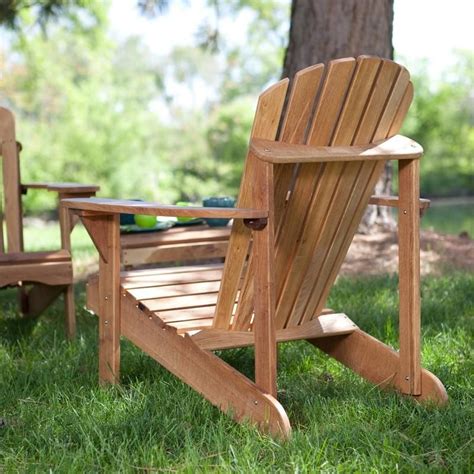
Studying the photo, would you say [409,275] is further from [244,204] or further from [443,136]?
[443,136]

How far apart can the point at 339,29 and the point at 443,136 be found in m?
13.5

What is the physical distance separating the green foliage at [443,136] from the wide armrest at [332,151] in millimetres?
15185

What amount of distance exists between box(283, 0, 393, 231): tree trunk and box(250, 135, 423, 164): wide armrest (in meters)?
2.78

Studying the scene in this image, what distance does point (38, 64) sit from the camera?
18.9 meters

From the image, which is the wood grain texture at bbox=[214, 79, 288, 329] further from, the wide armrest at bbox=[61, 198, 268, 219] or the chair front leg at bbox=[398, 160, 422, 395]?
the chair front leg at bbox=[398, 160, 422, 395]

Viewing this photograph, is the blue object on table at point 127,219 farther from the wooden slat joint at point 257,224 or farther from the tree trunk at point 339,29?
the wooden slat joint at point 257,224

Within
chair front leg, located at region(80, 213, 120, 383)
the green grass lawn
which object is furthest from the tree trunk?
chair front leg, located at region(80, 213, 120, 383)

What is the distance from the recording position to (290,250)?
2.36 meters

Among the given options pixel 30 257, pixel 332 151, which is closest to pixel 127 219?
pixel 30 257

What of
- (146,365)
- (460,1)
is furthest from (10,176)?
(460,1)

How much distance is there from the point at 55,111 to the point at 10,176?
1727cm

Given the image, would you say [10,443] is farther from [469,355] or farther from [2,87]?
[2,87]

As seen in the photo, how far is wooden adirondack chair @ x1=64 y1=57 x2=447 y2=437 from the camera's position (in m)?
2.11

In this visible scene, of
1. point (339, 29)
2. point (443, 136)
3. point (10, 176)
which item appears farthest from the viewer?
point (443, 136)
